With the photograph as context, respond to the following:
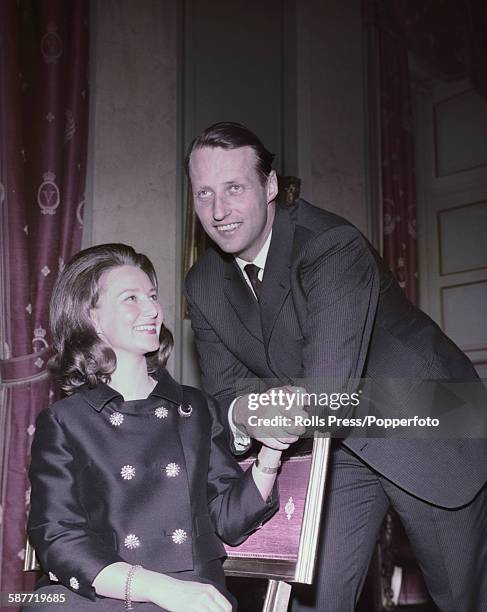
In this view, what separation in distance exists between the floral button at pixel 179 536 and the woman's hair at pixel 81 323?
0.39 m

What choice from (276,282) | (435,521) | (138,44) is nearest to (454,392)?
(435,521)

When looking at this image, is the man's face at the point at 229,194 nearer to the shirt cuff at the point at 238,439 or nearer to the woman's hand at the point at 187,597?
the shirt cuff at the point at 238,439

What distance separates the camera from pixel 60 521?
1.59 metres

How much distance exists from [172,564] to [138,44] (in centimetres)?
285

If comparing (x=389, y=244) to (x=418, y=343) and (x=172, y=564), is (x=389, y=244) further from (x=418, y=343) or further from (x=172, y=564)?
(x=172, y=564)

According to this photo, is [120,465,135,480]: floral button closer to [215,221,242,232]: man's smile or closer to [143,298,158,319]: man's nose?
[143,298,158,319]: man's nose

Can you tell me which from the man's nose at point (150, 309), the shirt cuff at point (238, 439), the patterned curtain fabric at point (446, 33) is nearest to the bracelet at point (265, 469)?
the shirt cuff at point (238, 439)

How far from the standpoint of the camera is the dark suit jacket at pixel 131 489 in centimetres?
159

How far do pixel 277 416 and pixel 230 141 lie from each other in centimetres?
79

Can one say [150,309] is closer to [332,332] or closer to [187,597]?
[332,332]

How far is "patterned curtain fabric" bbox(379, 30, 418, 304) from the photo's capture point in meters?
4.93

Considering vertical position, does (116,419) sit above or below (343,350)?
below

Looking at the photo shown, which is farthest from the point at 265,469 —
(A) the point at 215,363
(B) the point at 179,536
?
(A) the point at 215,363

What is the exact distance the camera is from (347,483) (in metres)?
2.00
